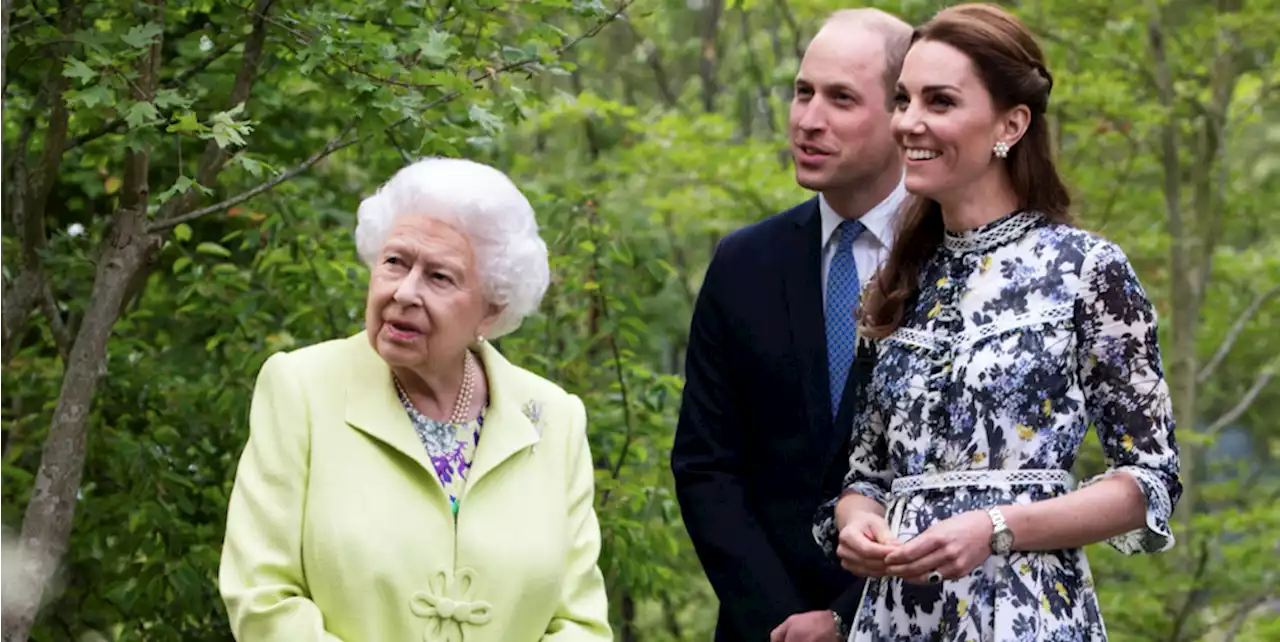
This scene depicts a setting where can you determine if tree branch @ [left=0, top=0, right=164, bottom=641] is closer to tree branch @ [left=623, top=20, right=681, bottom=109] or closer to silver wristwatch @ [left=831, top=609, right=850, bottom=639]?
silver wristwatch @ [left=831, top=609, right=850, bottom=639]

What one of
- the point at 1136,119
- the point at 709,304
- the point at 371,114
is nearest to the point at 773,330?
the point at 709,304

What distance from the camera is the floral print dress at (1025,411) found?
8.66 ft

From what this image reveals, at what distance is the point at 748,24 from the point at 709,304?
24.5 ft

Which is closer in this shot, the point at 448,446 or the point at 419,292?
the point at 419,292

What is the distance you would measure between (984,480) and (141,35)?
2.11 meters

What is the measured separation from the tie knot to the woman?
0.57 m

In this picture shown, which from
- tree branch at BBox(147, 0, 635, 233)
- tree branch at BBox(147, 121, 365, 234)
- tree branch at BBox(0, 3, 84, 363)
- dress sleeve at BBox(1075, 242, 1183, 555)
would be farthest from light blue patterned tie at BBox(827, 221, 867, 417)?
tree branch at BBox(0, 3, 84, 363)

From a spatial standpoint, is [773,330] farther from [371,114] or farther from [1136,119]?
[1136,119]

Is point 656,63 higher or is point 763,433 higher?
point 656,63

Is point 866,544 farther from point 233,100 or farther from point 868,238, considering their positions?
point 233,100

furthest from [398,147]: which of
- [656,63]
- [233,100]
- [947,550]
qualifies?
[656,63]

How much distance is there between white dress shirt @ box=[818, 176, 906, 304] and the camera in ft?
11.2

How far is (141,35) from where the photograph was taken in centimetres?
362

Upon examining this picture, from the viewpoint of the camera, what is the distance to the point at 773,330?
3412 millimetres
